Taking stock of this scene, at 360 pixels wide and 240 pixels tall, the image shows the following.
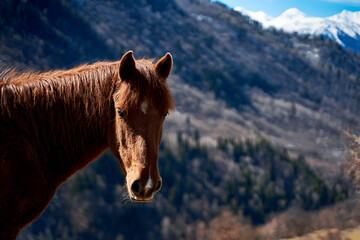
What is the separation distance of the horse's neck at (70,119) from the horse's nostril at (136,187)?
1.47ft

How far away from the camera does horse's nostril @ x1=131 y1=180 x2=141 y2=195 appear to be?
74.5 inches

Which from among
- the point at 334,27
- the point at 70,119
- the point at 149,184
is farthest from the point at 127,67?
the point at 334,27

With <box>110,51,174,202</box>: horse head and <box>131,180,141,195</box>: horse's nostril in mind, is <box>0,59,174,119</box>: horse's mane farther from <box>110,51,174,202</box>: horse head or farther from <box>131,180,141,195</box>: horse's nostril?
<box>131,180,141,195</box>: horse's nostril

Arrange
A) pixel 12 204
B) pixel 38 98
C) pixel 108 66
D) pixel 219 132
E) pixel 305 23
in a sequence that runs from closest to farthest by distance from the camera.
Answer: pixel 12 204 → pixel 38 98 → pixel 108 66 → pixel 219 132 → pixel 305 23

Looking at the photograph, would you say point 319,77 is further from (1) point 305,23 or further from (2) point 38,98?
(1) point 305,23

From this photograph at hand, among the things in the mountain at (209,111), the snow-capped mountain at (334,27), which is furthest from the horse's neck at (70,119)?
the snow-capped mountain at (334,27)

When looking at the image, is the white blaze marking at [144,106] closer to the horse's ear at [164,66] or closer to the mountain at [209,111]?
the horse's ear at [164,66]

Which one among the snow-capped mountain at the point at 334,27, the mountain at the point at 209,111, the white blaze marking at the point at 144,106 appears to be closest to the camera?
the white blaze marking at the point at 144,106

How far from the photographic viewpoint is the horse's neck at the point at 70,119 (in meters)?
2.08

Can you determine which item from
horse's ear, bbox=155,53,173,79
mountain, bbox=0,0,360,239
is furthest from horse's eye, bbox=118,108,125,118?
mountain, bbox=0,0,360,239

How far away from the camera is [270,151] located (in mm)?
28625

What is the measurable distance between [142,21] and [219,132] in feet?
80.7

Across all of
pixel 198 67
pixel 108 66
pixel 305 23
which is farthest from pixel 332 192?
pixel 305 23

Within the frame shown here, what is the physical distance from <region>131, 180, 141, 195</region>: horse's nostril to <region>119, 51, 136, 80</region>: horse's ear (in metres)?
0.66
